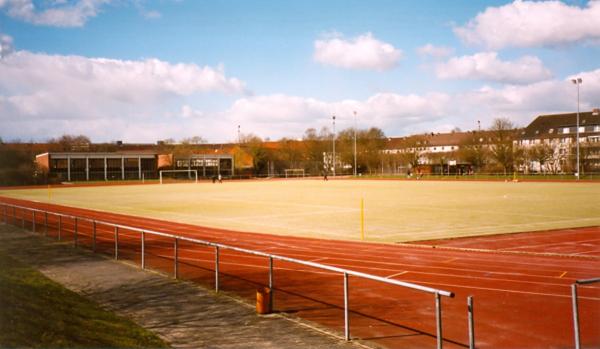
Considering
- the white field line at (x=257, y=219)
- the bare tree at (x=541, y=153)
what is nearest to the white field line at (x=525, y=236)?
the white field line at (x=257, y=219)

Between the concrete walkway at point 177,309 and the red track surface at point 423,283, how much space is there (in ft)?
2.62

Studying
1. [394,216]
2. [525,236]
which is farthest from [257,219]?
[525,236]

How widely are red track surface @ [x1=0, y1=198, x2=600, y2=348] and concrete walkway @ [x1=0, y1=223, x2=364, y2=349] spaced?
0.80 m

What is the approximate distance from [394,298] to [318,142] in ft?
415

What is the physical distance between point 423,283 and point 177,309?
5.16 metres

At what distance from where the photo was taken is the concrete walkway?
313 inches

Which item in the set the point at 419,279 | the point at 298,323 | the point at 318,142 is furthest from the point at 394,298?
the point at 318,142

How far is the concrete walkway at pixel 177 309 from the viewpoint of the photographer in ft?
26.0

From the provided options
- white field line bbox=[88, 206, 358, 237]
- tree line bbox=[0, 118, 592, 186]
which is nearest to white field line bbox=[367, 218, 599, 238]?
white field line bbox=[88, 206, 358, 237]

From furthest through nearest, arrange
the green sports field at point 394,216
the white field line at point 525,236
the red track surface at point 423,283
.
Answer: the green sports field at point 394,216
the white field line at point 525,236
the red track surface at point 423,283

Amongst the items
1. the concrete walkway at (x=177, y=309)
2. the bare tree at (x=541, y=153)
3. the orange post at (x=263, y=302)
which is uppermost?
the bare tree at (x=541, y=153)

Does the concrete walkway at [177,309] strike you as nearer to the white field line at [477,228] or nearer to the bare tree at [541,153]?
the white field line at [477,228]

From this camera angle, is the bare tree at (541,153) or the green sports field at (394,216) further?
the bare tree at (541,153)

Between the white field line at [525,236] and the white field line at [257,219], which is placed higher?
the white field line at [257,219]
